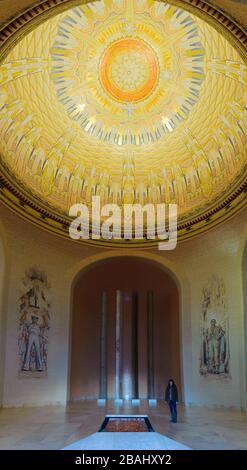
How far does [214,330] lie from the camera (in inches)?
699

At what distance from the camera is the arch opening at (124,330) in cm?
2058

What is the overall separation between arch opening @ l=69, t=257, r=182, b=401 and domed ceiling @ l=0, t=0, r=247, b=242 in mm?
4073

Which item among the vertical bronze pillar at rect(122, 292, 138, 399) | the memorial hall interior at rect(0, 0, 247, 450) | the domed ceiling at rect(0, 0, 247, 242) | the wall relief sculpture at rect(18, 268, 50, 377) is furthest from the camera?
the vertical bronze pillar at rect(122, 292, 138, 399)

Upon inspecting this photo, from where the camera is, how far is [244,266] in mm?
17016

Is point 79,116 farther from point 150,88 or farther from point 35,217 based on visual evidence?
point 35,217

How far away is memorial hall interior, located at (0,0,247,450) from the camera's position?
1536cm

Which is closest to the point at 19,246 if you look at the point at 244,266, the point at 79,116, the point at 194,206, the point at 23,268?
the point at 23,268

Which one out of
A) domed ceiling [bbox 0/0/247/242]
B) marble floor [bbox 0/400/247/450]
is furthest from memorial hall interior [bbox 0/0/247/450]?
marble floor [bbox 0/400/247/450]

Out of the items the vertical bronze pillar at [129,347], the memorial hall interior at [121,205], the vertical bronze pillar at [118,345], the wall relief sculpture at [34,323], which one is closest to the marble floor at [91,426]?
the memorial hall interior at [121,205]

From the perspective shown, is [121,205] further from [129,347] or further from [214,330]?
[129,347]

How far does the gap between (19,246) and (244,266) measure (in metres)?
8.86

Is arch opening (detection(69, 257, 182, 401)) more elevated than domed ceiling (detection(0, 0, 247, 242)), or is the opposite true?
domed ceiling (detection(0, 0, 247, 242))

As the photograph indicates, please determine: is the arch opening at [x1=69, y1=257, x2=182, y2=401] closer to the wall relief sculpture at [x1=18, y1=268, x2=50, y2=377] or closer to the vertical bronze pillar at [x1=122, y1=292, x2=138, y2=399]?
the vertical bronze pillar at [x1=122, y1=292, x2=138, y2=399]

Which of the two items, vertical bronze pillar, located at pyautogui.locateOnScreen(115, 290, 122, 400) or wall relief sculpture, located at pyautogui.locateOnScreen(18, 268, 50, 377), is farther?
vertical bronze pillar, located at pyautogui.locateOnScreen(115, 290, 122, 400)
